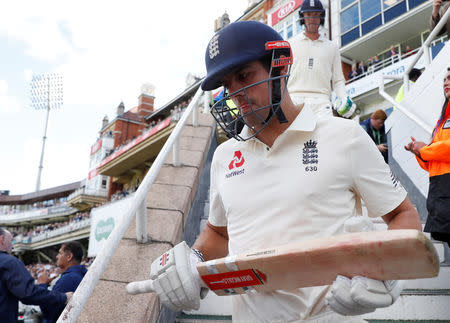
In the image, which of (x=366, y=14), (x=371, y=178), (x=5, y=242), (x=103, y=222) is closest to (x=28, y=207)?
(x=103, y=222)

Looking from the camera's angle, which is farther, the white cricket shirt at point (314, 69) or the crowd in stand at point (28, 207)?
the crowd in stand at point (28, 207)

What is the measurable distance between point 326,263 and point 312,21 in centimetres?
357

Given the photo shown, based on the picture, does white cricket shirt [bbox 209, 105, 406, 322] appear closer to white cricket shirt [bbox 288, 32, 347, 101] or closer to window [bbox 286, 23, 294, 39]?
white cricket shirt [bbox 288, 32, 347, 101]

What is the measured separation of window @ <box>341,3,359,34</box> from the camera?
21328 mm

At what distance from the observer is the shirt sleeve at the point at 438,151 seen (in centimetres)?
279

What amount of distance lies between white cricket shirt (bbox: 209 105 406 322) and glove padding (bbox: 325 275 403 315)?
24cm

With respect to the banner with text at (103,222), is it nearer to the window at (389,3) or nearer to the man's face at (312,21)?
the man's face at (312,21)

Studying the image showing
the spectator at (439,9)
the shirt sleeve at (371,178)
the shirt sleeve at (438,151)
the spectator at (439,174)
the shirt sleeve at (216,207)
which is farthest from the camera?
the spectator at (439,9)

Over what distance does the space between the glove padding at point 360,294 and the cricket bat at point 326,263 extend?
1.0 inches

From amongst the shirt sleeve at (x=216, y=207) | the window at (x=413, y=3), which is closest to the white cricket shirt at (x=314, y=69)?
the shirt sleeve at (x=216, y=207)

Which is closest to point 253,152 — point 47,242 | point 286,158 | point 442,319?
point 286,158

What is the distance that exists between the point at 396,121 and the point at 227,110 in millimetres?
5293

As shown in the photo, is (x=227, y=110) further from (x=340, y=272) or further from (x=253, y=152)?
(x=340, y=272)

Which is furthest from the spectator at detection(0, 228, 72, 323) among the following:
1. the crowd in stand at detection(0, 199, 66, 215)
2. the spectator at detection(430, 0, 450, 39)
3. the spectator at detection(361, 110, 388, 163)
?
the crowd in stand at detection(0, 199, 66, 215)
